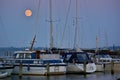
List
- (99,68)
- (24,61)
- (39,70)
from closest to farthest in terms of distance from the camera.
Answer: (39,70) < (24,61) < (99,68)

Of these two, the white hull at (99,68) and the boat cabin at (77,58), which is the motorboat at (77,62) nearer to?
the boat cabin at (77,58)

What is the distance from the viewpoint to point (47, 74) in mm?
60719

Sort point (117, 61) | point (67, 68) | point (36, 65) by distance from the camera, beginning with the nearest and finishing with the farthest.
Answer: point (36, 65) < point (67, 68) < point (117, 61)

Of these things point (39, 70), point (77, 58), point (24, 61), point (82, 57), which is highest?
point (82, 57)

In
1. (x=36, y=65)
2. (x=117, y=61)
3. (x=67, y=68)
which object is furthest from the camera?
(x=117, y=61)

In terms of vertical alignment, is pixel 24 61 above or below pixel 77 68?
above

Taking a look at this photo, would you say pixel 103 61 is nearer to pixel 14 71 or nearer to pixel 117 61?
pixel 117 61

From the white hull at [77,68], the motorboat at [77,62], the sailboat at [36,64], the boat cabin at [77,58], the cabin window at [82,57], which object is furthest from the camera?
the cabin window at [82,57]

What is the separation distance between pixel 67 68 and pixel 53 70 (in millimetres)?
3865

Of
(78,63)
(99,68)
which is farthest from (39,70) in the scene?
(99,68)

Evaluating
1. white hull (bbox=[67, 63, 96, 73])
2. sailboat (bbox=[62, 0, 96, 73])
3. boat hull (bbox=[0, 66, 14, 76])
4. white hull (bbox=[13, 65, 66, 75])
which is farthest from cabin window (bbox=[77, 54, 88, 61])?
boat hull (bbox=[0, 66, 14, 76])

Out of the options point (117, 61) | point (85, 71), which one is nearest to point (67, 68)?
point (85, 71)

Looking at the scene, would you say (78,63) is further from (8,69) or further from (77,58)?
(8,69)

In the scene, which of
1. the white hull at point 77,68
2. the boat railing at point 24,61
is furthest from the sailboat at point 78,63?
the boat railing at point 24,61
